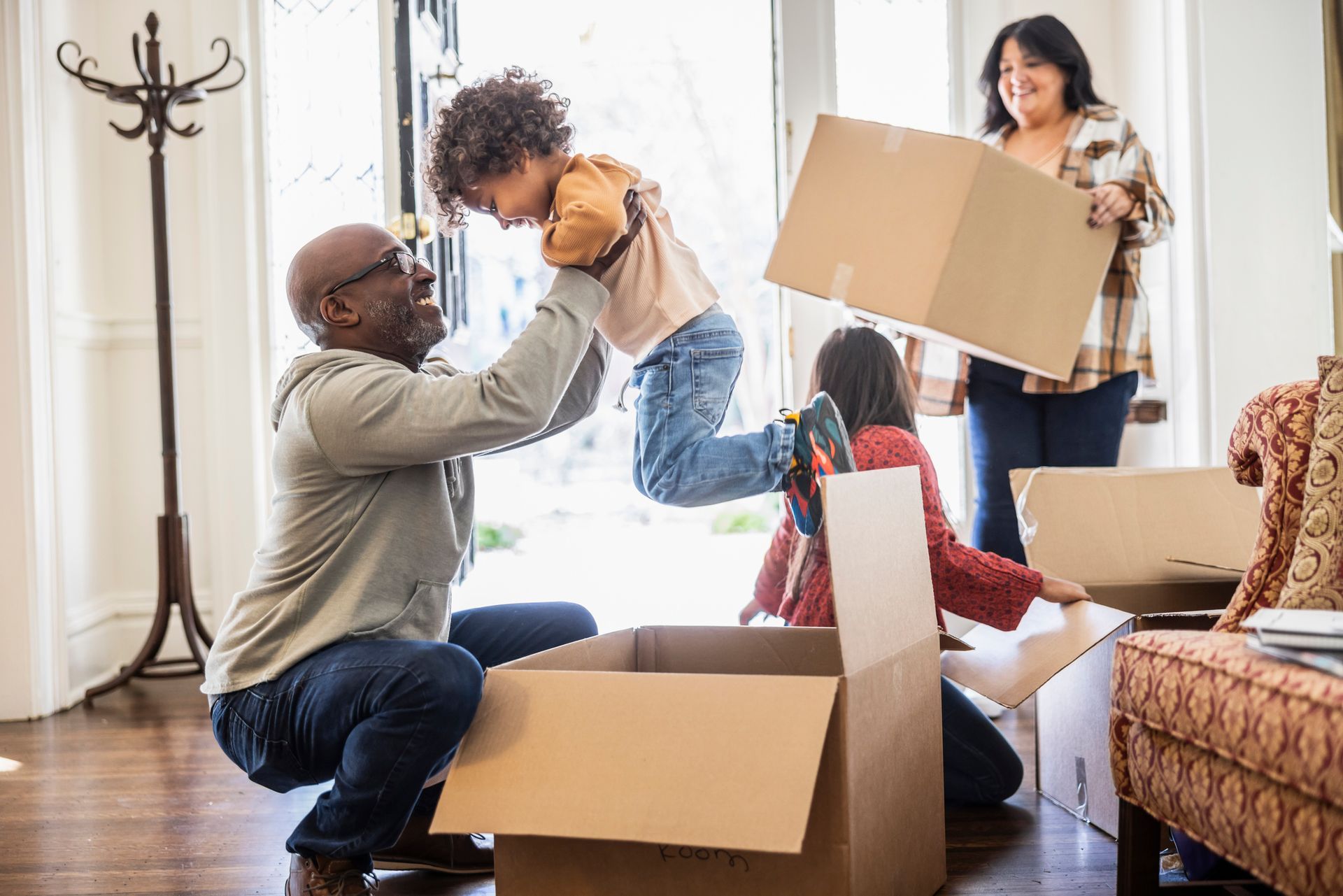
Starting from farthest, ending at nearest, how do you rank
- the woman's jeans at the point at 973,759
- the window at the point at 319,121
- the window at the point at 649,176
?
the window at the point at 649,176 → the window at the point at 319,121 → the woman's jeans at the point at 973,759

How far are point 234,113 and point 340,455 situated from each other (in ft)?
6.72

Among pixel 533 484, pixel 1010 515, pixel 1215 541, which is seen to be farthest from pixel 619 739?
pixel 533 484

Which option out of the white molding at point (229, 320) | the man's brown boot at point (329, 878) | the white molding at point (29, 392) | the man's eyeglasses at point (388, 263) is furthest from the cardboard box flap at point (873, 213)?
the white molding at point (29, 392)

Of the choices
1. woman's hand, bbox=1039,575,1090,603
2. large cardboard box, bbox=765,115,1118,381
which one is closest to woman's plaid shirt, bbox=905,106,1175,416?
large cardboard box, bbox=765,115,1118,381

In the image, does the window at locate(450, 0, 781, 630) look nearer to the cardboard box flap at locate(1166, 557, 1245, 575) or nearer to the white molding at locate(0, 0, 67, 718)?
the white molding at locate(0, 0, 67, 718)

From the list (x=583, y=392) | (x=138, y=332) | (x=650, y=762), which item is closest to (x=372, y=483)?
(x=583, y=392)

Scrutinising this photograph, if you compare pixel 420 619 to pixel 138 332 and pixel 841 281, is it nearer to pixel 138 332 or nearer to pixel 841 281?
pixel 841 281

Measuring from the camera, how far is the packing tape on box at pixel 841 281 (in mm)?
1855

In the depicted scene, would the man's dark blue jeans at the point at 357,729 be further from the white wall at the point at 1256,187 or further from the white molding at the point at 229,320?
the white wall at the point at 1256,187

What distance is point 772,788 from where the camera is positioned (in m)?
1.05

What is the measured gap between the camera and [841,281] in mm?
1861

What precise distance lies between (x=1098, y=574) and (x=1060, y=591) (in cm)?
16

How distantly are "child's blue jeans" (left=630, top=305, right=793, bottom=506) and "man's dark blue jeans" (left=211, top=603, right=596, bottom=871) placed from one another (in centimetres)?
50

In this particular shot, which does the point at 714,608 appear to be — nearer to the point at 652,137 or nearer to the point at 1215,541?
the point at 1215,541
